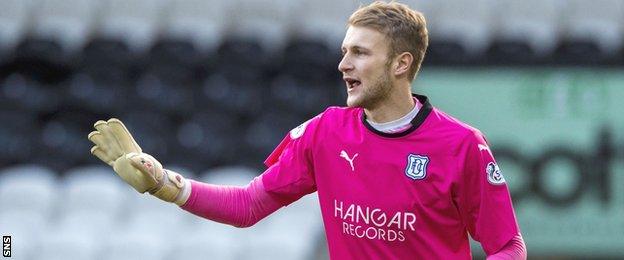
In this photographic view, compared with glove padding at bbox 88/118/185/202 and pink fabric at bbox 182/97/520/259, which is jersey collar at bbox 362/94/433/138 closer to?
pink fabric at bbox 182/97/520/259

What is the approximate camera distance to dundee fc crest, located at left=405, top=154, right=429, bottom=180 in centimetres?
365

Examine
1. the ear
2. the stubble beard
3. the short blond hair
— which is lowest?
the stubble beard

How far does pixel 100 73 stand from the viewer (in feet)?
26.6

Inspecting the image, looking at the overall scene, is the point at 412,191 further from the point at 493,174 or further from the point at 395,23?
the point at 395,23

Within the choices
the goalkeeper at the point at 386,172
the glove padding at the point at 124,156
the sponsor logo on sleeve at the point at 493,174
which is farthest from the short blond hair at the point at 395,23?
the glove padding at the point at 124,156

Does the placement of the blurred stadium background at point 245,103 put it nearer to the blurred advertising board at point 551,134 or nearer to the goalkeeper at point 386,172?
the blurred advertising board at point 551,134

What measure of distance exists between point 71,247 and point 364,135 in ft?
11.7

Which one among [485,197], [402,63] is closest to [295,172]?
[402,63]

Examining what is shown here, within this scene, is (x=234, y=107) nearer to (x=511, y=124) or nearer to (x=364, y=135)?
(x=511, y=124)

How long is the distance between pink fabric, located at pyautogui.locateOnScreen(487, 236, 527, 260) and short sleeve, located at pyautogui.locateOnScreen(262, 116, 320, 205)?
633 millimetres

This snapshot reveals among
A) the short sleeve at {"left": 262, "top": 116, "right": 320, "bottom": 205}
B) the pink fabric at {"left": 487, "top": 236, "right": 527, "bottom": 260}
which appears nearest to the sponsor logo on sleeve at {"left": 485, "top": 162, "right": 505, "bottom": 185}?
the pink fabric at {"left": 487, "top": 236, "right": 527, "bottom": 260}

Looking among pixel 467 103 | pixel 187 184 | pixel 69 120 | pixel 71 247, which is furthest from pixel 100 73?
pixel 187 184

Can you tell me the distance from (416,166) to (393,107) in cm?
20

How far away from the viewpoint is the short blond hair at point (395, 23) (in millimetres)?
3684
